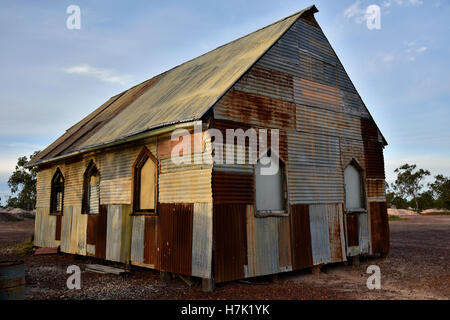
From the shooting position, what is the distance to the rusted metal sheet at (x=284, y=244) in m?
10.3

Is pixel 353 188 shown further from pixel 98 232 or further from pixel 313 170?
pixel 98 232

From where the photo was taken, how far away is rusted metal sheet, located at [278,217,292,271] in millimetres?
10273

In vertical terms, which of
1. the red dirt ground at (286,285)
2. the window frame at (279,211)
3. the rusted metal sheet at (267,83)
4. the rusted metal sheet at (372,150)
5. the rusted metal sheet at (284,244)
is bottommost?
the red dirt ground at (286,285)

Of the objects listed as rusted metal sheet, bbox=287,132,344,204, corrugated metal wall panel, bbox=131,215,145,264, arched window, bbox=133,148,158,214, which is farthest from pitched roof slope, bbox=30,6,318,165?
rusted metal sheet, bbox=287,132,344,204

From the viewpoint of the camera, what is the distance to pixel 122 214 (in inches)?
479

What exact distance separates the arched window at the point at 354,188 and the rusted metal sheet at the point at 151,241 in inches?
263

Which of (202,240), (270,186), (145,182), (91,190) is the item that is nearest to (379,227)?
(270,186)

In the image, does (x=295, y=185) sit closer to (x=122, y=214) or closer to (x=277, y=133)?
(x=277, y=133)

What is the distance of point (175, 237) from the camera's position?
982 cm

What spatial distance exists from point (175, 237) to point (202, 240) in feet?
3.58

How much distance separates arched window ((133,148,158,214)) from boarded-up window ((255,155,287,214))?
3.03 meters

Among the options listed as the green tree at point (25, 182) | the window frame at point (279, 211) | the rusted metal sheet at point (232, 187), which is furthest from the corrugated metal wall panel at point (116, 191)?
the green tree at point (25, 182)

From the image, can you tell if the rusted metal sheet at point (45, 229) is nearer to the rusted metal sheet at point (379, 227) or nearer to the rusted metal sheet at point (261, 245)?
the rusted metal sheet at point (261, 245)
